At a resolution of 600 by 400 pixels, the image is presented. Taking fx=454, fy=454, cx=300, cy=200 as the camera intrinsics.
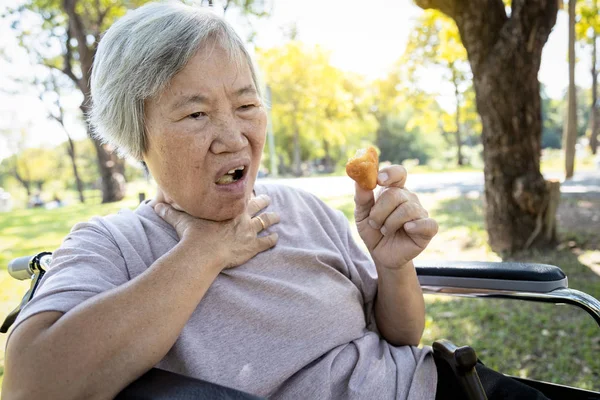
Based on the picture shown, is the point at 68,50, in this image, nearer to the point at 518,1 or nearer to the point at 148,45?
the point at 518,1

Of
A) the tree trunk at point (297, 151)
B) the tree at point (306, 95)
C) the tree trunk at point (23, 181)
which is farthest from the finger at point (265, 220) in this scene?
the tree trunk at point (23, 181)

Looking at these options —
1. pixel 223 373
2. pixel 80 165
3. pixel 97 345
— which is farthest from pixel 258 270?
pixel 80 165

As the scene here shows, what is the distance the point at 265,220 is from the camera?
1.60 meters

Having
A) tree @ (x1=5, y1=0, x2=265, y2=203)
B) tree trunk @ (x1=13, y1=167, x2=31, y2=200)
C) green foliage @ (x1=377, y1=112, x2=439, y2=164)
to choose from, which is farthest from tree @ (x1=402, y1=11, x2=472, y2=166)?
tree trunk @ (x1=13, y1=167, x2=31, y2=200)

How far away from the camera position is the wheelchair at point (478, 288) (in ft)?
4.02

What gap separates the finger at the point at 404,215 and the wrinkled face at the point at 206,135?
1.55ft

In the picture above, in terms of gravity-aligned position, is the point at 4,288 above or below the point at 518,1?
below

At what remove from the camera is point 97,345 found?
1007mm

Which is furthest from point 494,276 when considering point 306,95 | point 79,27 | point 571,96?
point 306,95

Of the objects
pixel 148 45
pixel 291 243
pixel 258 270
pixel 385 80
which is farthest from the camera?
pixel 385 80

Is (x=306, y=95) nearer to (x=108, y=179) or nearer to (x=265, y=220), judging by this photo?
(x=108, y=179)

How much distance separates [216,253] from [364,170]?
0.50 metres

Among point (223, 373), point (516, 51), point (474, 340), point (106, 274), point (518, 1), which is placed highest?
point (518, 1)

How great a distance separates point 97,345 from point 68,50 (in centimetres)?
1430
